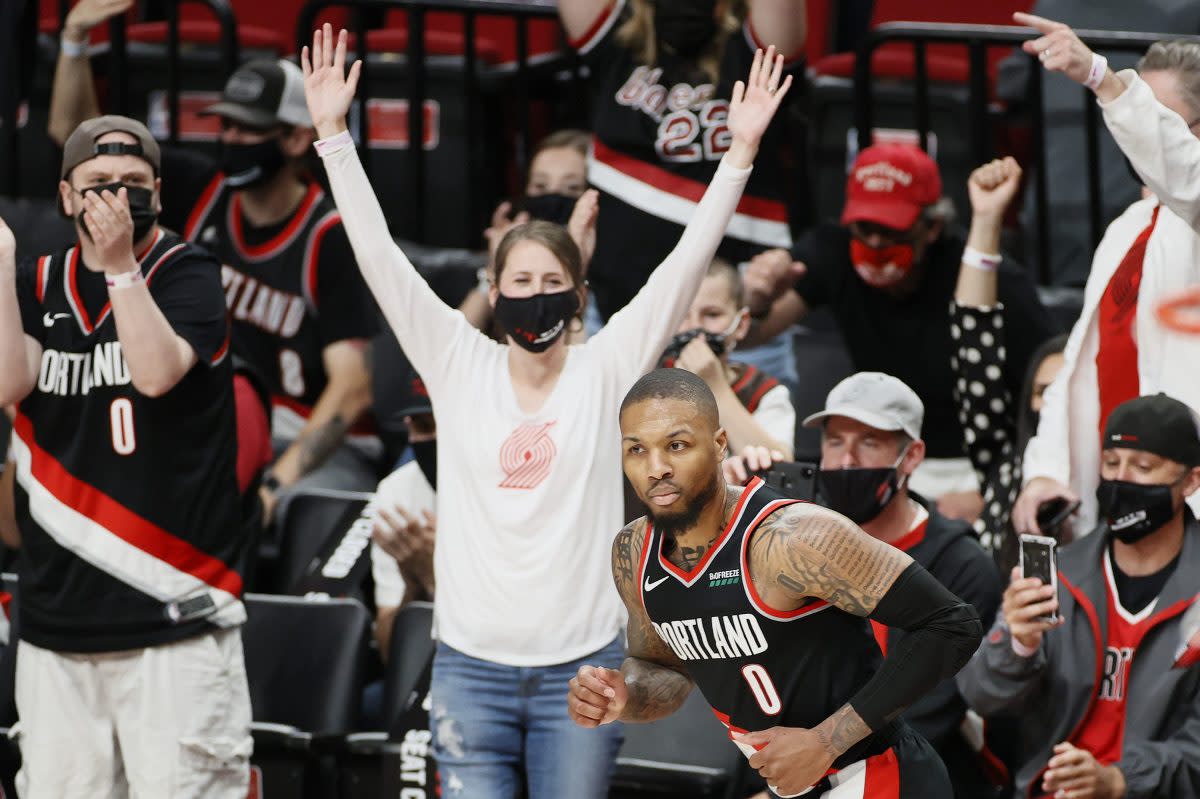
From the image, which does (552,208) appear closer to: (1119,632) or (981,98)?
(981,98)

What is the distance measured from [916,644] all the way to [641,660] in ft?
2.26

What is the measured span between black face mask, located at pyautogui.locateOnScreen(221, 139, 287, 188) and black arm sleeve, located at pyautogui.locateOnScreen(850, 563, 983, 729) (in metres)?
3.75

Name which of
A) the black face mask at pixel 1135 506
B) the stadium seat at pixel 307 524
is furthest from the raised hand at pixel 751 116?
the stadium seat at pixel 307 524

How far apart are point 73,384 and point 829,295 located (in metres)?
2.74

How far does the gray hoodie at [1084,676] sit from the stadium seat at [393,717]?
1.63 metres

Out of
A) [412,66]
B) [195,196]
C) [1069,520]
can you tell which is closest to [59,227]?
[195,196]

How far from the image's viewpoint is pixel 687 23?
21.5ft

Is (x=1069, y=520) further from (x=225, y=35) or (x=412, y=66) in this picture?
(x=225, y=35)

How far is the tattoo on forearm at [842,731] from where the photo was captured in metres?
3.79

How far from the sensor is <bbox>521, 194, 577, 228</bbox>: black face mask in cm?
661

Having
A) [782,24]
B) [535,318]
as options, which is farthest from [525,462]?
[782,24]

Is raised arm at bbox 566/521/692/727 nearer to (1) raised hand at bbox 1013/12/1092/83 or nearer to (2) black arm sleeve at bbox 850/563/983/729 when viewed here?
(2) black arm sleeve at bbox 850/563/983/729

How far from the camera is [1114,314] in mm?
5266

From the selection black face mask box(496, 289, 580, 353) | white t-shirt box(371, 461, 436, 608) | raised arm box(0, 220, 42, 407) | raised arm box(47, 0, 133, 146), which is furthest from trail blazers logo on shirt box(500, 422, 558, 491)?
raised arm box(47, 0, 133, 146)
